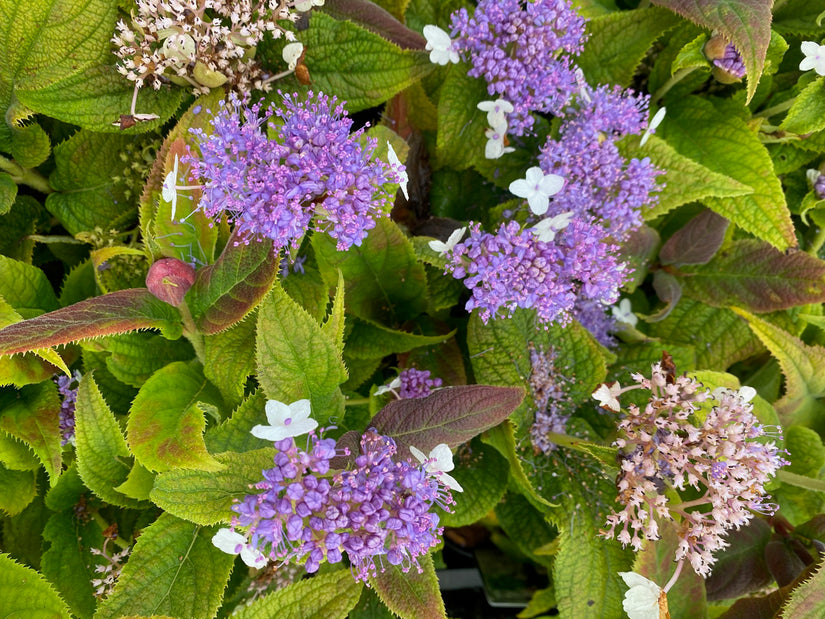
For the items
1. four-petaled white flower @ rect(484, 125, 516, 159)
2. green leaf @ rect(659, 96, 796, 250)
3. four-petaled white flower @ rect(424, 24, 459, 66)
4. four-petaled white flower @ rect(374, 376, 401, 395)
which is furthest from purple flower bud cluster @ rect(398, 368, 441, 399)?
green leaf @ rect(659, 96, 796, 250)

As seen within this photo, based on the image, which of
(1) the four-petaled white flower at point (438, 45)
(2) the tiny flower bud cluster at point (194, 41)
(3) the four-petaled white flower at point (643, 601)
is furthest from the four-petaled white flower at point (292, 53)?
(3) the four-petaled white flower at point (643, 601)

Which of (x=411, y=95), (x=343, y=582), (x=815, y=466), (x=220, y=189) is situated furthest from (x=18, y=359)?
(x=815, y=466)

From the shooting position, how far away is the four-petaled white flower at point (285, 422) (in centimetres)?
71

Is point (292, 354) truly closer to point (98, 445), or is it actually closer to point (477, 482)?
point (98, 445)

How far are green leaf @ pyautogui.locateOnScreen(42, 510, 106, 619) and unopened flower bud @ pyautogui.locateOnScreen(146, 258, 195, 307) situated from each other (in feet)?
1.52

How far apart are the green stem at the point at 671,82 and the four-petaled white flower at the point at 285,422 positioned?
825 mm

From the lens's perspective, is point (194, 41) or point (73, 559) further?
point (73, 559)

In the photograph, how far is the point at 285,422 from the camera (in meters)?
0.73

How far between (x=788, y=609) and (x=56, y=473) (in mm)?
1025

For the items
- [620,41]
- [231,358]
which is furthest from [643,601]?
[620,41]

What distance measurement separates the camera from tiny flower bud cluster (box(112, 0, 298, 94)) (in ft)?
2.68

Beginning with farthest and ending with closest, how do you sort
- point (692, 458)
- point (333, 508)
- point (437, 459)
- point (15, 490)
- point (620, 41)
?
1. point (620, 41)
2. point (15, 490)
3. point (692, 458)
4. point (437, 459)
5. point (333, 508)

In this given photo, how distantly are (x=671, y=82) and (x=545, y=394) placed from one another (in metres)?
0.59

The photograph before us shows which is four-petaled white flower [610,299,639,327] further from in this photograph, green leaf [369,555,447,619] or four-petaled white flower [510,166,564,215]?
green leaf [369,555,447,619]
